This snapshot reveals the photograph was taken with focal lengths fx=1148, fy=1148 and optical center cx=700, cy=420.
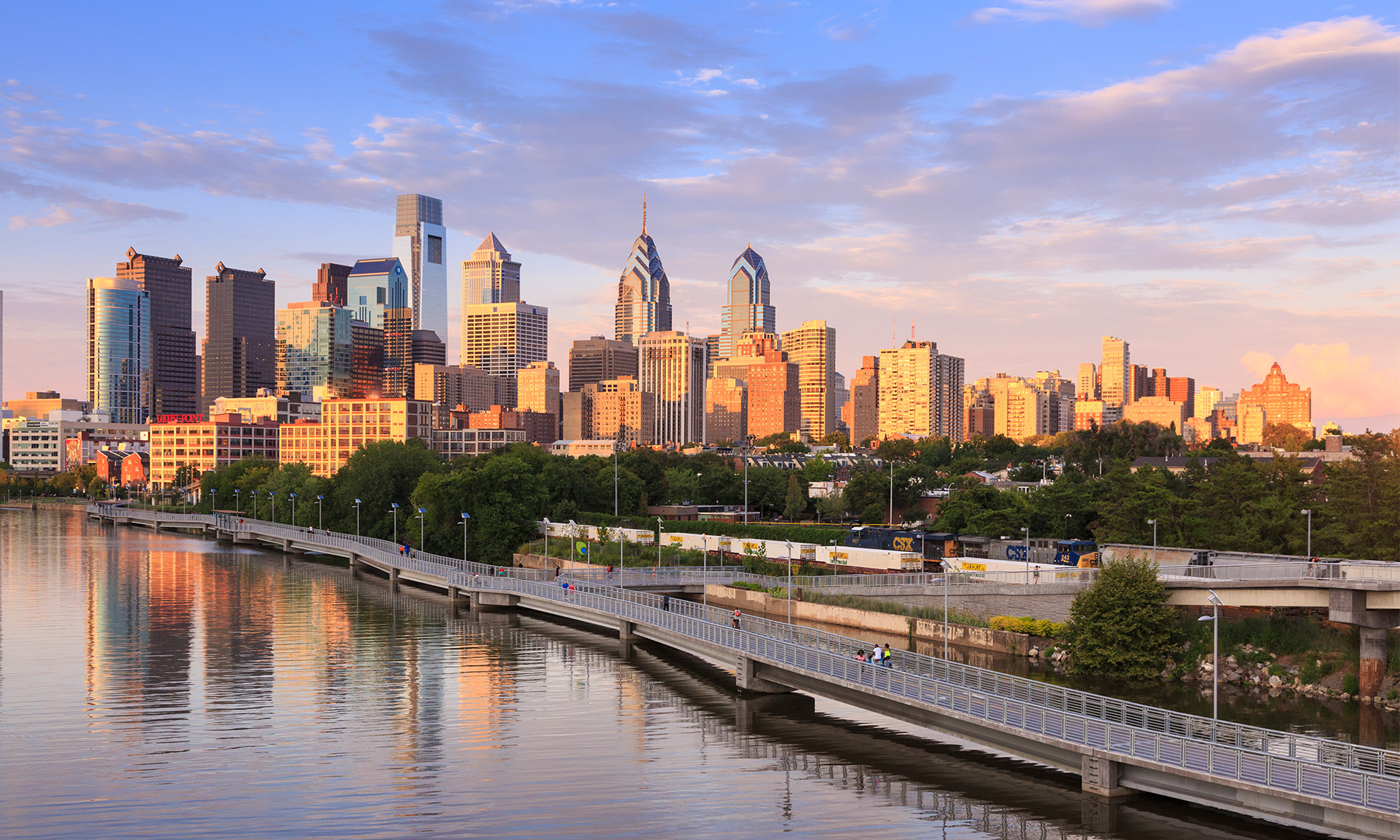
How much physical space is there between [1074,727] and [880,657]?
10.8 metres

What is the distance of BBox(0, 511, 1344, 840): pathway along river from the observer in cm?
3294

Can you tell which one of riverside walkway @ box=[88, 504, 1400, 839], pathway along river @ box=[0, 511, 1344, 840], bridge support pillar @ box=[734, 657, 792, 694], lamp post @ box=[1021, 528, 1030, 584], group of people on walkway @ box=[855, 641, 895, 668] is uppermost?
lamp post @ box=[1021, 528, 1030, 584]

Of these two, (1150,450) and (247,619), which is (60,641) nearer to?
(247,619)

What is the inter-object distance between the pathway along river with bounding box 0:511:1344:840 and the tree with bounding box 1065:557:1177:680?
593 inches

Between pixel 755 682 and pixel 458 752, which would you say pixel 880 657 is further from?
pixel 458 752

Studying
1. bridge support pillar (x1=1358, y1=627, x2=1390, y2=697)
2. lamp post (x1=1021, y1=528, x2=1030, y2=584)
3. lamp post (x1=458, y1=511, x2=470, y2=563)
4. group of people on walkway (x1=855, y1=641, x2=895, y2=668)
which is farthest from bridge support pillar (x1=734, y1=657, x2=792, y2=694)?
lamp post (x1=458, y1=511, x2=470, y2=563)

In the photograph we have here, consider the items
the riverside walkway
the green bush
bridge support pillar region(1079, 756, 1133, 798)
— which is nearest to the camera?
the riverside walkway

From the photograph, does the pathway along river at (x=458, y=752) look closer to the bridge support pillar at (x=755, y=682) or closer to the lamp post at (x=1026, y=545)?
the bridge support pillar at (x=755, y=682)

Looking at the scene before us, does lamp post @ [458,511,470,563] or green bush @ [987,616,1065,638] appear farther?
lamp post @ [458,511,470,563]

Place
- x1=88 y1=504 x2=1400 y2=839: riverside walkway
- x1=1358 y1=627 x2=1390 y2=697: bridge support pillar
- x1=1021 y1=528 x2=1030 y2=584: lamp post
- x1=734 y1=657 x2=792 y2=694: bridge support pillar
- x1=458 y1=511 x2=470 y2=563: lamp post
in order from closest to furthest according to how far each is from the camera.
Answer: x1=88 y1=504 x2=1400 y2=839: riverside walkway < x1=734 y1=657 x2=792 y2=694: bridge support pillar < x1=1358 y1=627 x2=1390 y2=697: bridge support pillar < x1=1021 y1=528 x2=1030 y2=584: lamp post < x1=458 y1=511 x2=470 y2=563: lamp post

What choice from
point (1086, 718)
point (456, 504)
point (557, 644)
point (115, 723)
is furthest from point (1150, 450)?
point (115, 723)

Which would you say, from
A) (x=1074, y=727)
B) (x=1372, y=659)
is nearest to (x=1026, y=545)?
(x=1372, y=659)

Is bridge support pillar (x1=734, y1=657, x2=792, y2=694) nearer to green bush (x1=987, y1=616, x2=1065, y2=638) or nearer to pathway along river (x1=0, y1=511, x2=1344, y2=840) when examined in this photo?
pathway along river (x1=0, y1=511, x2=1344, y2=840)

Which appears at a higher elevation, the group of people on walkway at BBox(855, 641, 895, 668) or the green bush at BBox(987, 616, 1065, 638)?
the group of people on walkway at BBox(855, 641, 895, 668)
